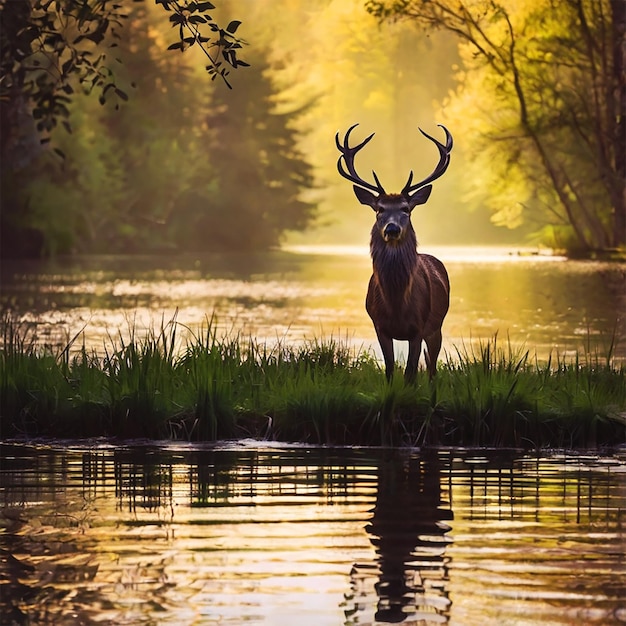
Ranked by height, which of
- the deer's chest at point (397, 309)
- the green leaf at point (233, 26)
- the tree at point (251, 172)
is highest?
the tree at point (251, 172)

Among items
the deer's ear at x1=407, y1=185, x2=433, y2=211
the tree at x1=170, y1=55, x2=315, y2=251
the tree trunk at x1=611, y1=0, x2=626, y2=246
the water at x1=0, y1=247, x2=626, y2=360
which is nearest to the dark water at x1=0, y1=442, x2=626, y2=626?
the deer's ear at x1=407, y1=185, x2=433, y2=211

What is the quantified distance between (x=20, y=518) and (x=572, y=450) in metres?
4.38

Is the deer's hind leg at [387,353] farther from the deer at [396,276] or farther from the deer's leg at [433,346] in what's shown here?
the deer's leg at [433,346]

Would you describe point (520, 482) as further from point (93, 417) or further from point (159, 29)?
point (159, 29)

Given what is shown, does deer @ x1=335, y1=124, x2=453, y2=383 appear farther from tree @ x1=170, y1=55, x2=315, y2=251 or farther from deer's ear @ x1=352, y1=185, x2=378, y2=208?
tree @ x1=170, y1=55, x2=315, y2=251

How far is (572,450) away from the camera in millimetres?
11328

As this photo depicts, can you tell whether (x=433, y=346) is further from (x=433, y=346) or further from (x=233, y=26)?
(x=233, y=26)

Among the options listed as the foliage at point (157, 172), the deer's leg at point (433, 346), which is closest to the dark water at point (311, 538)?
the deer's leg at point (433, 346)

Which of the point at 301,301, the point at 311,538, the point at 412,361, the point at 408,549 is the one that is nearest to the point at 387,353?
the point at 412,361

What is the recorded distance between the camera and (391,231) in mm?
12680

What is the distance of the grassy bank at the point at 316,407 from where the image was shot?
11.6m

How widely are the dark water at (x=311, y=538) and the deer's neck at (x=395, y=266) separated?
2212 millimetres

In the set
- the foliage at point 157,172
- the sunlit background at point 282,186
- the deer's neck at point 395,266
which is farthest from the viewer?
the foliage at point 157,172

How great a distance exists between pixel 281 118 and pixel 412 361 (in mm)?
76241
